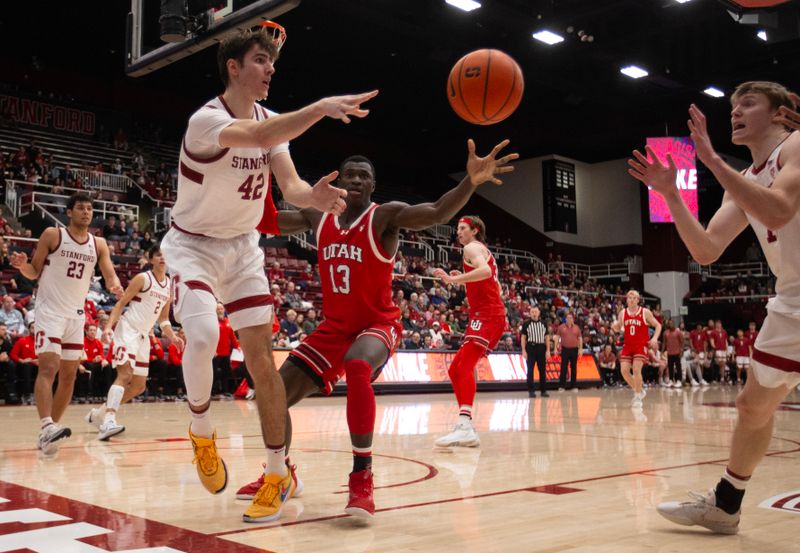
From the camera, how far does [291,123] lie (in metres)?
3.27

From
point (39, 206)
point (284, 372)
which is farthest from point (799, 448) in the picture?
point (39, 206)

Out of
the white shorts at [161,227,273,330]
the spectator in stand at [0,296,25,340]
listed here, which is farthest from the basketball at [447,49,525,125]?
the spectator in stand at [0,296,25,340]

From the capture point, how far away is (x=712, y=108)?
27.8 metres

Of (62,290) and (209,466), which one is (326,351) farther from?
(62,290)

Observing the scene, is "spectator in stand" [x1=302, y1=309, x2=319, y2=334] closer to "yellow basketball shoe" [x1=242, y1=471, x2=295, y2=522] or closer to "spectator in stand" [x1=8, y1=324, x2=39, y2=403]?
"spectator in stand" [x1=8, y1=324, x2=39, y2=403]

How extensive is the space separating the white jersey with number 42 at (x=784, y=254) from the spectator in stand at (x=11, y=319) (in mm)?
11731

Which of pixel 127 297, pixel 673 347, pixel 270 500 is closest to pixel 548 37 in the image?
pixel 673 347

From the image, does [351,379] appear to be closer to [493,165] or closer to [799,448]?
[493,165]

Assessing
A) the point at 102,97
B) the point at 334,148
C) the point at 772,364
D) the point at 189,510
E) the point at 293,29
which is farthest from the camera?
the point at 334,148

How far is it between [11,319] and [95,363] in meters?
1.46

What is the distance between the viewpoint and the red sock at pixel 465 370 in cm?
690

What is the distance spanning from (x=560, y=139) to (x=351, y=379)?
1068 inches

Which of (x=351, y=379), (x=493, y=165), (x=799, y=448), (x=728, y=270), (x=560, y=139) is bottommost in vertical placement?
(x=799, y=448)

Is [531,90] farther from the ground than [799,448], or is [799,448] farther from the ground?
[531,90]
